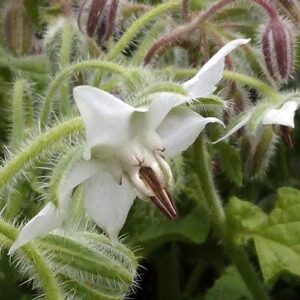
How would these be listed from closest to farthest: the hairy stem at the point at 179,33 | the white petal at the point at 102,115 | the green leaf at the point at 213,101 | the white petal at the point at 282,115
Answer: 1. the white petal at the point at 102,115
2. the green leaf at the point at 213,101
3. the white petal at the point at 282,115
4. the hairy stem at the point at 179,33

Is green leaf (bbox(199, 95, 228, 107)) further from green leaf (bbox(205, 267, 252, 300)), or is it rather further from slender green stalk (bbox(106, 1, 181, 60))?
green leaf (bbox(205, 267, 252, 300))

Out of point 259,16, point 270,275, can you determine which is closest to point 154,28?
point 259,16

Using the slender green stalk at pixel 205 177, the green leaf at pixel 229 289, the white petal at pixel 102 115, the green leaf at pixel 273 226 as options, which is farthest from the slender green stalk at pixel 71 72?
Result: the green leaf at pixel 229 289

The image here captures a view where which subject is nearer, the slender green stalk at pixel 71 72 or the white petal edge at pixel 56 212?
the white petal edge at pixel 56 212

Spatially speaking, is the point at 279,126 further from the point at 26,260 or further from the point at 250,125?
the point at 26,260

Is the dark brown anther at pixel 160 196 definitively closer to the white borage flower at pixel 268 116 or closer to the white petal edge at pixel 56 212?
the white petal edge at pixel 56 212

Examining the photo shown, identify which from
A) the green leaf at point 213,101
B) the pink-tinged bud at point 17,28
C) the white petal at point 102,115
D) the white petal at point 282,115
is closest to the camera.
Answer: the white petal at point 102,115

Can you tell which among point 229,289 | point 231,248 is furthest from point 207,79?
point 229,289

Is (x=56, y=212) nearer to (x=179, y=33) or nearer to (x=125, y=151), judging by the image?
(x=125, y=151)
